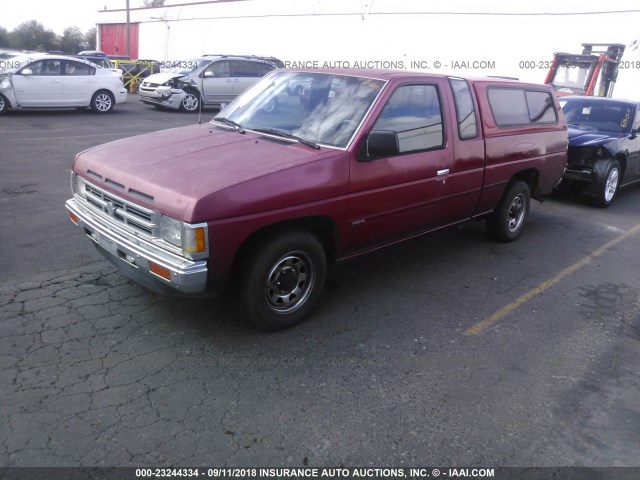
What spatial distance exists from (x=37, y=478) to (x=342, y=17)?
93.5 feet

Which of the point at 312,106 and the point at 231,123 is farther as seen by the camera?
the point at 231,123

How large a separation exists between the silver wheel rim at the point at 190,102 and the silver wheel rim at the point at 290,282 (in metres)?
15.1

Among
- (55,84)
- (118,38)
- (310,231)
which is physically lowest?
(310,231)

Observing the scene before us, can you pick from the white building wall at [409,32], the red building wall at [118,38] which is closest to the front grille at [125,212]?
the white building wall at [409,32]

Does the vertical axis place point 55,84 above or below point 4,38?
below

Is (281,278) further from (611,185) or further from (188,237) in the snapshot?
(611,185)

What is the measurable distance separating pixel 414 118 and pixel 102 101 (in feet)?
45.3

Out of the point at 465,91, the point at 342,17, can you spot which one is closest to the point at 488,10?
the point at 342,17

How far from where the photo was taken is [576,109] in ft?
31.1

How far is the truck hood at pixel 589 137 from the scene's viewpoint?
27.0 ft

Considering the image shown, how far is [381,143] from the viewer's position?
4.13 meters

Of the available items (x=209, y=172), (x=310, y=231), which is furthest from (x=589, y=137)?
(x=209, y=172)

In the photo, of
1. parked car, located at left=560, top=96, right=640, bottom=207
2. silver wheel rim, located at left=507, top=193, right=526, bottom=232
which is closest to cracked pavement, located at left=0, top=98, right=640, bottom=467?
silver wheel rim, located at left=507, top=193, right=526, bottom=232

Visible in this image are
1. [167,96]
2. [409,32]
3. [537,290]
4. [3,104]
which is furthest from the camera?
[409,32]
